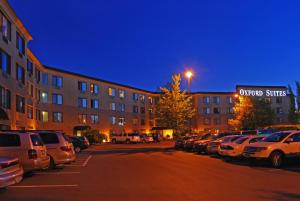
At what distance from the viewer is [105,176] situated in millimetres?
16953

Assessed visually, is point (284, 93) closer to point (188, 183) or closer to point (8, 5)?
point (8, 5)

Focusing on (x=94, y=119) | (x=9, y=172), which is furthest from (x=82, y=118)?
(x=9, y=172)

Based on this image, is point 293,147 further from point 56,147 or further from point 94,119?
point 94,119

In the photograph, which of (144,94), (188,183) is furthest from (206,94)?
(188,183)

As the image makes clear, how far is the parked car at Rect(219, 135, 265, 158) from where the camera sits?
25.0m

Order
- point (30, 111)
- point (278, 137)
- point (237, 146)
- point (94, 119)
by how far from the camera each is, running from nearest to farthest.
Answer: point (278, 137)
point (237, 146)
point (30, 111)
point (94, 119)

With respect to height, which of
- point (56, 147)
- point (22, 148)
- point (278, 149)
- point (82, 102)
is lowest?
point (278, 149)

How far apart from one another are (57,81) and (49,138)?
4769 centimetres

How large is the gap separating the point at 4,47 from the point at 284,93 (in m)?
74.7

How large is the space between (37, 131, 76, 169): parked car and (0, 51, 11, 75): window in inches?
625

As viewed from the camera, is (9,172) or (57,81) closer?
(9,172)

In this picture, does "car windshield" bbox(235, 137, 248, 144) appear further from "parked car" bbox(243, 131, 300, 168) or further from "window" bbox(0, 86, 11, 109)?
"window" bbox(0, 86, 11, 109)

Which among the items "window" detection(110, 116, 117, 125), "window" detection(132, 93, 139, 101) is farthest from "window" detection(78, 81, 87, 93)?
"window" detection(132, 93, 139, 101)

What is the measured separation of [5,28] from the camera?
116ft
